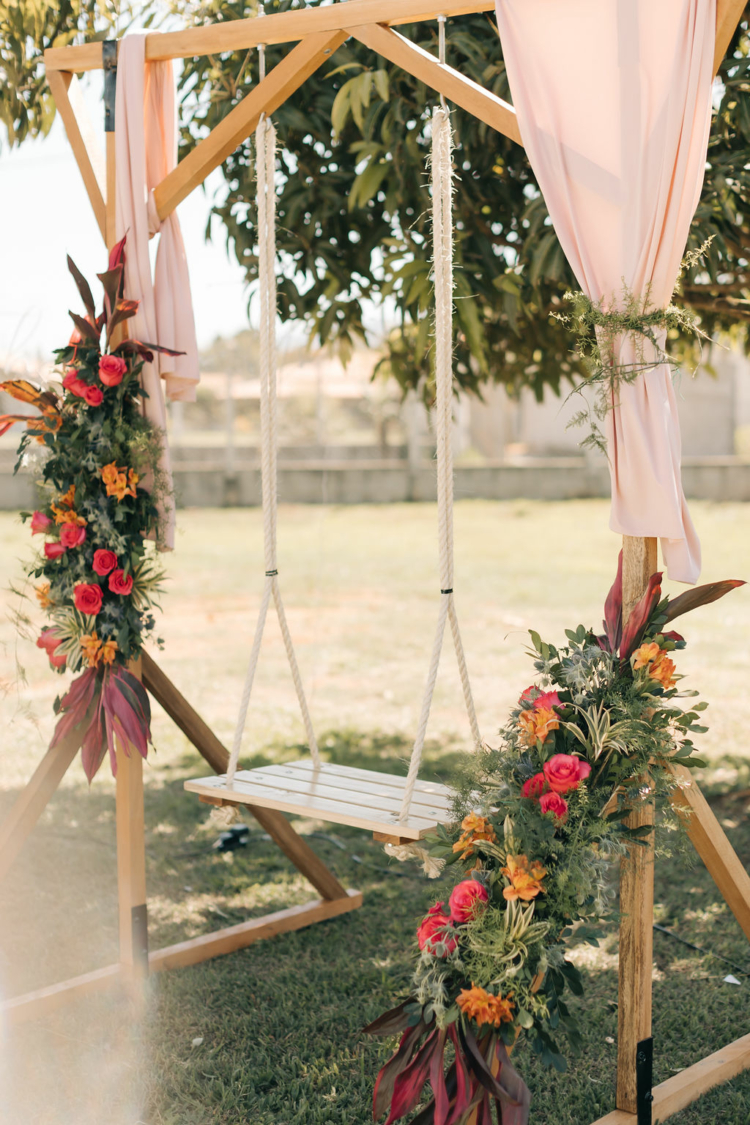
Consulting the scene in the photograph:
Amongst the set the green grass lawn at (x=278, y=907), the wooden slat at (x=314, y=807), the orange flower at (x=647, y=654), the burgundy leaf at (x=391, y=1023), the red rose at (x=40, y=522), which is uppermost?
the red rose at (x=40, y=522)

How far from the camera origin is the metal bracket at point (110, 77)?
2.65 metres

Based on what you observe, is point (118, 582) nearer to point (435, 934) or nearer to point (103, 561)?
point (103, 561)

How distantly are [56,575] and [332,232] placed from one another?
1538mm

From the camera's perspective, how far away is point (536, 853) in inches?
74.7

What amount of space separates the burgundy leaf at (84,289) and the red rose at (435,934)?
A: 1.66m

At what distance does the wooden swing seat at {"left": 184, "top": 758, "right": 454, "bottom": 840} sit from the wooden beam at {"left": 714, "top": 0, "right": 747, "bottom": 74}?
1491mm

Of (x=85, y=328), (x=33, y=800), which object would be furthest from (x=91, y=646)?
(x=85, y=328)

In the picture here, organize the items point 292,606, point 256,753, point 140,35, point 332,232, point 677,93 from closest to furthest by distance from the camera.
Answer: point 677,93 < point 140,35 < point 332,232 < point 256,753 < point 292,606

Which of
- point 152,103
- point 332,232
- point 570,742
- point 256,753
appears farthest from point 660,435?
point 256,753

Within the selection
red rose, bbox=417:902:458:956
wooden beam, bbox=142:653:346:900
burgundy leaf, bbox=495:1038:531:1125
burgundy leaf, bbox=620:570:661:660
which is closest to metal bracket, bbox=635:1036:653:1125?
burgundy leaf, bbox=495:1038:531:1125

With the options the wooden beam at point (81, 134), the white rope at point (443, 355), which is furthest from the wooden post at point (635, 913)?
the wooden beam at point (81, 134)

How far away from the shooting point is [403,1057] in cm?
188

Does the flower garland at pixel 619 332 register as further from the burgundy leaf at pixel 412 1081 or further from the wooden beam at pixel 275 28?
the burgundy leaf at pixel 412 1081

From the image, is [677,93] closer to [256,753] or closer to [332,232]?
[332,232]
